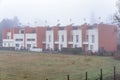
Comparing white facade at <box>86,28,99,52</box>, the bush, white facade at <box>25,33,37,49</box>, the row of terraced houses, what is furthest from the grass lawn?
white facade at <box>25,33,37,49</box>

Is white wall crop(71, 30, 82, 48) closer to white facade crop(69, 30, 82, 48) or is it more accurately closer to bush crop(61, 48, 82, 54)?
white facade crop(69, 30, 82, 48)

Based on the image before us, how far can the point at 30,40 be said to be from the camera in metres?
116

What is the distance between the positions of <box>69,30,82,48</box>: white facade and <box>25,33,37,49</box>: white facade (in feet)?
54.4

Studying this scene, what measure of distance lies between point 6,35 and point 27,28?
17.1m

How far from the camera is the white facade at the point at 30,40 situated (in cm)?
11431

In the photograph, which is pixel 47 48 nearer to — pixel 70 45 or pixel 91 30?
pixel 70 45

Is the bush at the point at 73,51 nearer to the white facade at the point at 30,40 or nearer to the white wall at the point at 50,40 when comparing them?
the white wall at the point at 50,40

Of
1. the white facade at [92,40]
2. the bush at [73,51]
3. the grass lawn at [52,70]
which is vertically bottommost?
the grass lawn at [52,70]

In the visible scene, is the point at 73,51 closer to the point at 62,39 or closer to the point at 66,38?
the point at 66,38

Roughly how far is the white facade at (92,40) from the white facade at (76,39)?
9.38 feet

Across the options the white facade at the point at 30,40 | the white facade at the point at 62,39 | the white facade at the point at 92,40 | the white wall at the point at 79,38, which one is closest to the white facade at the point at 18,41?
the white facade at the point at 30,40

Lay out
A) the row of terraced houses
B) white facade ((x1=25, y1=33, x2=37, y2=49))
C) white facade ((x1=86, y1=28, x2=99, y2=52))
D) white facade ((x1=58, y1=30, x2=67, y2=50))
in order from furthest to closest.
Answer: white facade ((x1=25, y1=33, x2=37, y2=49))
white facade ((x1=58, y1=30, x2=67, y2=50))
white facade ((x1=86, y1=28, x2=99, y2=52))
the row of terraced houses

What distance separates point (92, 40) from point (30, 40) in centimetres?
2891

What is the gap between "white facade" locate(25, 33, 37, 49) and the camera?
114m
